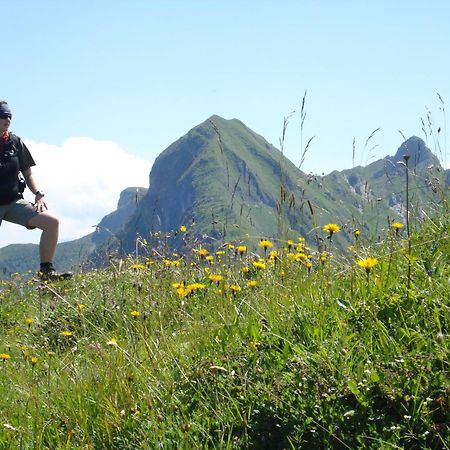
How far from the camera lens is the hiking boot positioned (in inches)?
297

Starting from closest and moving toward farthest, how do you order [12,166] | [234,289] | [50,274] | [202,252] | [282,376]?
[282,376], [234,289], [202,252], [50,274], [12,166]

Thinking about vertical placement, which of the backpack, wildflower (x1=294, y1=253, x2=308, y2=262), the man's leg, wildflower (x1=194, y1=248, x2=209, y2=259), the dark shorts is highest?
the backpack

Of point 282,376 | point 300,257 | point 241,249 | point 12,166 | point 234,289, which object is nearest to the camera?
point 282,376

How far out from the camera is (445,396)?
2402 mm

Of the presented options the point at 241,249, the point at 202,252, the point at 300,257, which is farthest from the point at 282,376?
the point at 202,252

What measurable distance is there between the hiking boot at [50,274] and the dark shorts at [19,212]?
1.88 feet

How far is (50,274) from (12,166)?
150cm

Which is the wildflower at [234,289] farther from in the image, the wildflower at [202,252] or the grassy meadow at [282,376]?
the wildflower at [202,252]

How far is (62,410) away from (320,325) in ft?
4.52

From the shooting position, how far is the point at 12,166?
788cm

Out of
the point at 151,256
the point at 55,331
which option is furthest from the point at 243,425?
the point at 151,256

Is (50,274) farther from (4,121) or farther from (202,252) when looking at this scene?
(202,252)

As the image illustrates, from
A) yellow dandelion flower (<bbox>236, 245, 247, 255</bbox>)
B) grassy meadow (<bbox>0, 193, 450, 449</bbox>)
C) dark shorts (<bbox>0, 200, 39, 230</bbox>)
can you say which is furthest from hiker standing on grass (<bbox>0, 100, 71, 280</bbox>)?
grassy meadow (<bbox>0, 193, 450, 449</bbox>)

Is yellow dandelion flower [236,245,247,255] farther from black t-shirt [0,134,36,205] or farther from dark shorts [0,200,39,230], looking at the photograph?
black t-shirt [0,134,36,205]
